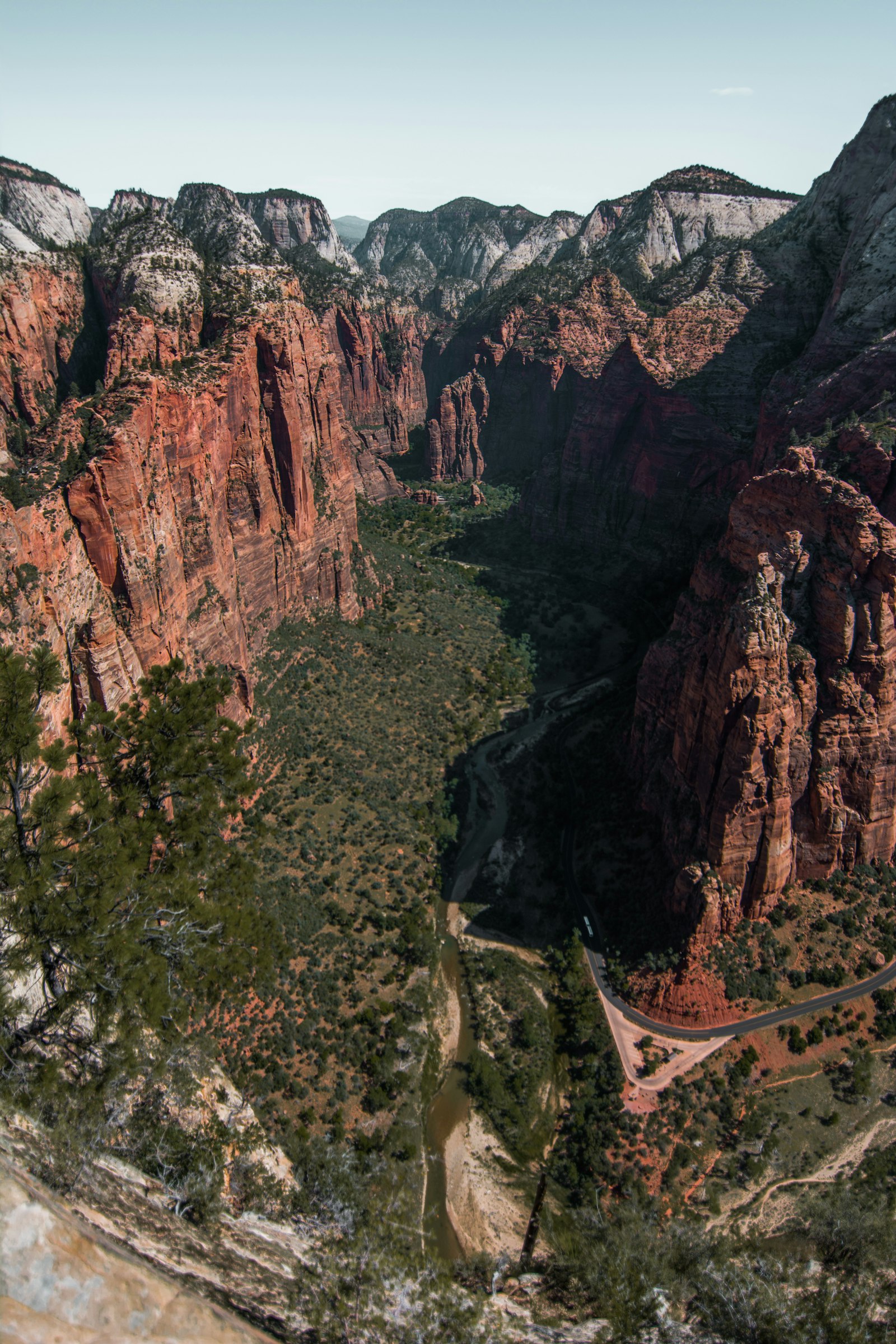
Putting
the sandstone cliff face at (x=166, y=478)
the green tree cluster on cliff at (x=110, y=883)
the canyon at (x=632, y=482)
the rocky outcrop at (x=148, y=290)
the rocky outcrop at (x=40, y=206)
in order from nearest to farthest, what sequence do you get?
the green tree cluster on cliff at (x=110, y=883) → the sandstone cliff face at (x=166, y=478) → the canyon at (x=632, y=482) → the rocky outcrop at (x=148, y=290) → the rocky outcrop at (x=40, y=206)

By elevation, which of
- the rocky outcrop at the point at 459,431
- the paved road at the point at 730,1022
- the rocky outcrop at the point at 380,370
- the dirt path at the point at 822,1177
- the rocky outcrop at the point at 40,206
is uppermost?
the rocky outcrop at the point at 40,206

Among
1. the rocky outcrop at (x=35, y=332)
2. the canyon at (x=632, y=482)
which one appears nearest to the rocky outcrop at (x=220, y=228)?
the canyon at (x=632, y=482)

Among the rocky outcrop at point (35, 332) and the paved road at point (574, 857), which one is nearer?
the paved road at point (574, 857)

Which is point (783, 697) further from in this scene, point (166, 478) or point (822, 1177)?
point (166, 478)

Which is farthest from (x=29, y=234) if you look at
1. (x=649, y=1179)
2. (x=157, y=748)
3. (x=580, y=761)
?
(x=649, y=1179)

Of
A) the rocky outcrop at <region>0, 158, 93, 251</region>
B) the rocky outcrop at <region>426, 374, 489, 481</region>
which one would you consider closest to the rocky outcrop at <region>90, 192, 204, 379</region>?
the rocky outcrop at <region>0, 158, 93, 251</region>

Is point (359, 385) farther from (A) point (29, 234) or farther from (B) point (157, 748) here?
(B) point (157, 748)

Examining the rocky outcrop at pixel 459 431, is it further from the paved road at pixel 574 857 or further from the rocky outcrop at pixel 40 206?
the paved road at pixel 574 857
